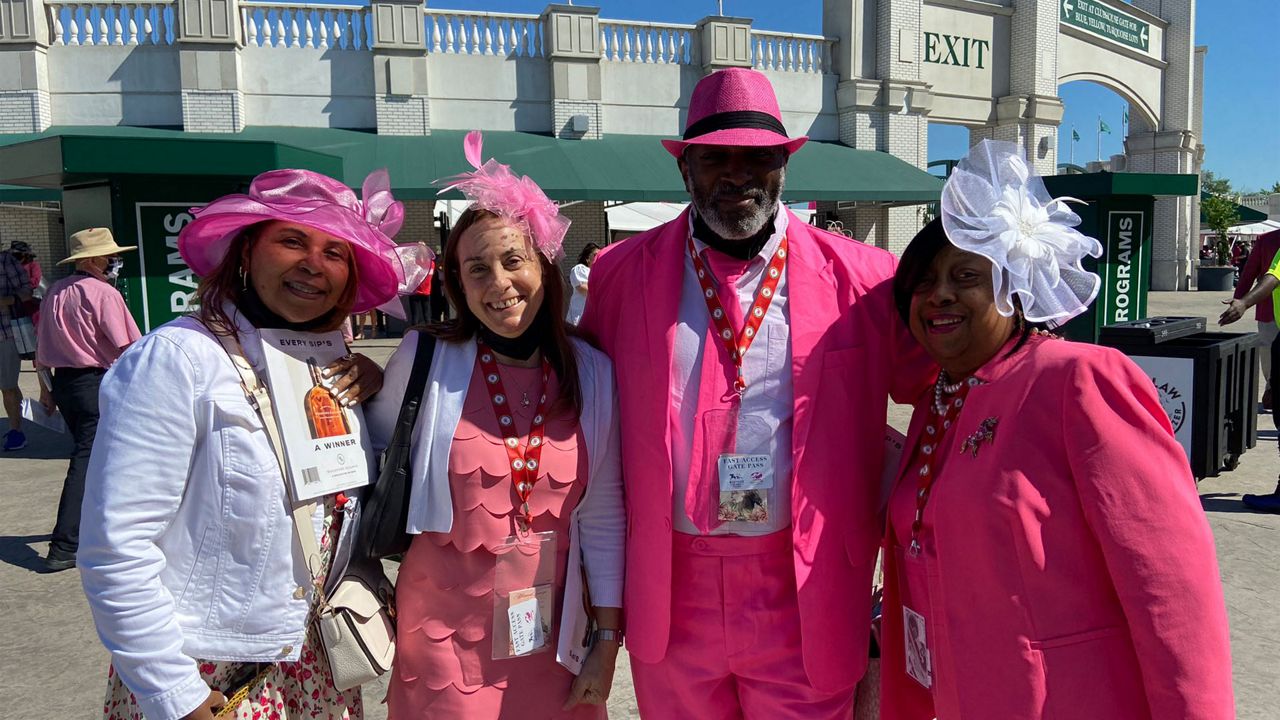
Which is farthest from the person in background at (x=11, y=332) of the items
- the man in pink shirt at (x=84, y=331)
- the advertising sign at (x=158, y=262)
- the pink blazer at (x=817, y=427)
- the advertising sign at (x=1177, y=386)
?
the advertising sign at (x=1177, y=386)

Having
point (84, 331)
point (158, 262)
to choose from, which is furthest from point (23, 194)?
point (158, 262)

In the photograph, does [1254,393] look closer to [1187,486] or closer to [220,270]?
[1187,486]

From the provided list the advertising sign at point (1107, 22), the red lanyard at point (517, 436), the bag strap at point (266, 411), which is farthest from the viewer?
the advertising sign at point (1107, 22)

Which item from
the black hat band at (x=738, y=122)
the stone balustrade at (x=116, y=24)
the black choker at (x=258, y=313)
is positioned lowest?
the black choker at (x=258, y=313)

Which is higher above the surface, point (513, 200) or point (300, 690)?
point (513, 200)

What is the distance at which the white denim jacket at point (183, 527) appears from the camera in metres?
1.54

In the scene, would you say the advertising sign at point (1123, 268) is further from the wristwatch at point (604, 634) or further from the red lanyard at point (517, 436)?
the red lanyard at point (517, 436)

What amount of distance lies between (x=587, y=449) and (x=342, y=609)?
24.7 inches

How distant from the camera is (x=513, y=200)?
196 cm

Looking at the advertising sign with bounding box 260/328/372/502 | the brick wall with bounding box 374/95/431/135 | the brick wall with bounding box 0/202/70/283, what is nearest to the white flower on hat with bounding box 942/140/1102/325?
the advertising sign with bounding box 260/328/372/502

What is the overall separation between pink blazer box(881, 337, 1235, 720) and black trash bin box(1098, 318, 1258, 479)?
12.0 feet

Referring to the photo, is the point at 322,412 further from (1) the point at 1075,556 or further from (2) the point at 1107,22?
(2) the point at 1107,22

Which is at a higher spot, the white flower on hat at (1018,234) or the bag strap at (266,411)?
the white flower on hat at (1018,234)

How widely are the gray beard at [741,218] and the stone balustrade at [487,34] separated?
14.0 metres
